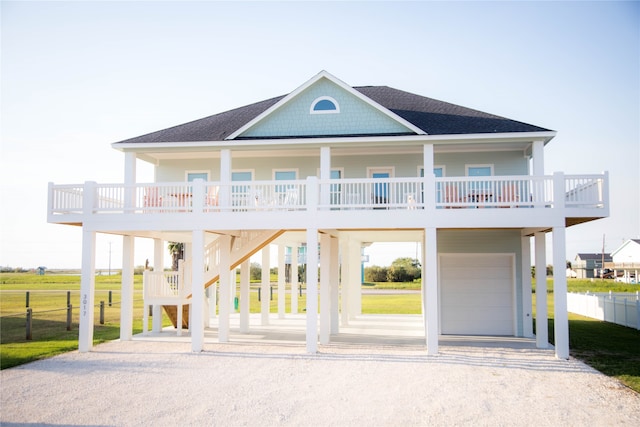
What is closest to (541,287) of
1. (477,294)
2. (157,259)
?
(477,294)

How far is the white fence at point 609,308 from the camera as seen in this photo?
24.8 m

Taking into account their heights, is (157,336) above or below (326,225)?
below

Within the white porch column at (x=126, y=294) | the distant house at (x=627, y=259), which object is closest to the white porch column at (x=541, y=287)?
the white porch column at (x=126, y=294)

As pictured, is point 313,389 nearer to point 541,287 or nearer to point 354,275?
point 541,287

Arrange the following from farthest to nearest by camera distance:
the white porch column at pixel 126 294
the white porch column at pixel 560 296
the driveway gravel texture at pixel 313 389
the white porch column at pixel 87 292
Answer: the white porch column at pixel 126 294 → the white porch column at pixel 87 292 → the white porch column at pixel 560 296 → the driveway gravel texture at pixel 313 389

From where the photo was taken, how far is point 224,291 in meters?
19.2

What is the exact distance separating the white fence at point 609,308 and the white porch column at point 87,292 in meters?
21.3

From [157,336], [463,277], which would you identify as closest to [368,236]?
[463,277]

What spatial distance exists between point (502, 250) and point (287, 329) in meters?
8.95

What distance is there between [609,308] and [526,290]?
410 inches

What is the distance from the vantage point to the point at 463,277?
21.5 metres

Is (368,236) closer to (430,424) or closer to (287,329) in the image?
(287,329)

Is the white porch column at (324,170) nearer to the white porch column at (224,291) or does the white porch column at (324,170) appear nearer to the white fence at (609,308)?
the white porch column at (224,291)

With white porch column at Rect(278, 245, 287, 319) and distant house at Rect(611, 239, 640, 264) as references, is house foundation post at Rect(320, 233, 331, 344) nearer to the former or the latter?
white porch column at Rect(278, 245, 287, 319)
